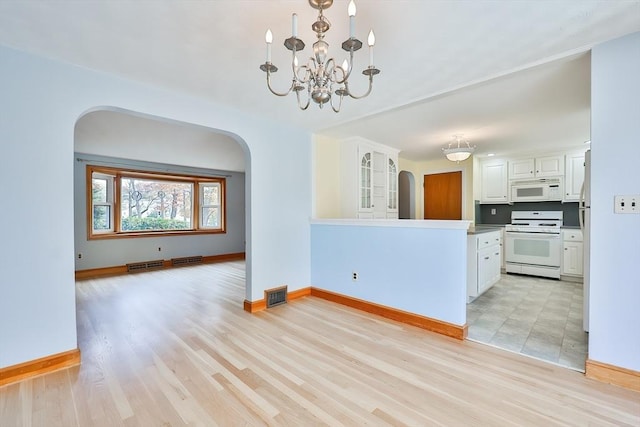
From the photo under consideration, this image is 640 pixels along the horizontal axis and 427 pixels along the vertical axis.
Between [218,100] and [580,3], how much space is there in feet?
8.98

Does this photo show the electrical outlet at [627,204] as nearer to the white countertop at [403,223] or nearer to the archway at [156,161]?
the white countertop at [403,223]

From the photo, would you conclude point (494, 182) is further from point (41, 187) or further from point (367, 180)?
point (41, 187)

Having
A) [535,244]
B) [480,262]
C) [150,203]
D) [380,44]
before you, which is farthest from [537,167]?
[150,203]

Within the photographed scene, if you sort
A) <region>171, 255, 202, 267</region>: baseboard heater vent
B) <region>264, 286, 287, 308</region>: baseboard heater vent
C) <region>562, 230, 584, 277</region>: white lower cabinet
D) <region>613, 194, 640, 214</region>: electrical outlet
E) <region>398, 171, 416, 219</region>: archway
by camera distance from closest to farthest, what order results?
<region>613, 194, 640, 214</region>: electrical outlet
<region>264, 286, 287, 308</region>: baseboard heater vent
<region>562, 230, 584, 277</region>: white lower cabinet
<region>171, 255, 202, 267</region>: baseboard heater vent
<region>398, 171, 416, 219</region>: archway

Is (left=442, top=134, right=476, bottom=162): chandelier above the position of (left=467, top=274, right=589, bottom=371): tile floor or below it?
above

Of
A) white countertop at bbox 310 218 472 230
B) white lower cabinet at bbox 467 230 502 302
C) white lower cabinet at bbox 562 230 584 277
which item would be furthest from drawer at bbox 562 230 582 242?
white countertop at bbox 310 218 472 230

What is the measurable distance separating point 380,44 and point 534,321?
3.04 metres

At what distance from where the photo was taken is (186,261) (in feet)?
20.8

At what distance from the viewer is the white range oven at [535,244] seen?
465 cm

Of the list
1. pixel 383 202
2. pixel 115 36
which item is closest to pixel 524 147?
pixel 383 202

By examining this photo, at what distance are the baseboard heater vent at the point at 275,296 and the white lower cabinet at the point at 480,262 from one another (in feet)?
7.37

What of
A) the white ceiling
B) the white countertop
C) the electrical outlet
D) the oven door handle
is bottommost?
the oven door handle

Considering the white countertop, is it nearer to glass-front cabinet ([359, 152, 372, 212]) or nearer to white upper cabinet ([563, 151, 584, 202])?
glass-front cabinet ([359, 152, 372, 212])

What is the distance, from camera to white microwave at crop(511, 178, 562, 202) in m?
4.86
